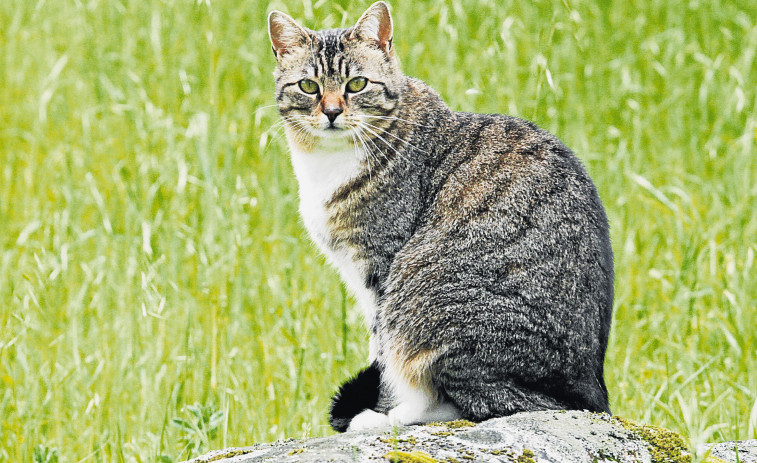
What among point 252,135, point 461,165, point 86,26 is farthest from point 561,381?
point 86,26

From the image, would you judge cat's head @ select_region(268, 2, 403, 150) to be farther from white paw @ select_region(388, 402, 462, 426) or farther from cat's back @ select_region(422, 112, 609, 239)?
white paw @ select_region(388, 402, 462, 426)

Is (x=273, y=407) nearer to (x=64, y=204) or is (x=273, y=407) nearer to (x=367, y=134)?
(x=367, y=134)

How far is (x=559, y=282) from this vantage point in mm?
3082

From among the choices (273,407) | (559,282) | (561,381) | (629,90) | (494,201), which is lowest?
(273,407)

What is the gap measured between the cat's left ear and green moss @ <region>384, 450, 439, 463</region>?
84.0 inches

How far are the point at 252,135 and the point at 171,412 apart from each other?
216 centimetres

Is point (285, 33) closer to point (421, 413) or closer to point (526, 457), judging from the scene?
point (421, 413)

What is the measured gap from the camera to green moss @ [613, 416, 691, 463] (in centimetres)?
239

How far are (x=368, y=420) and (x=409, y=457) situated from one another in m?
1.13

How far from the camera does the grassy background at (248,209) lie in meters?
3.63

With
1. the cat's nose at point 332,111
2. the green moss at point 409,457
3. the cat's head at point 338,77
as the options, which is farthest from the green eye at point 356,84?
the green moss at point 409,457

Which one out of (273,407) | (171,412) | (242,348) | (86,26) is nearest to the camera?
(171,412)

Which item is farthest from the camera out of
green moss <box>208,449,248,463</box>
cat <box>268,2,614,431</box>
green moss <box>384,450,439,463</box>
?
cat <box>268,2,614,431</box>

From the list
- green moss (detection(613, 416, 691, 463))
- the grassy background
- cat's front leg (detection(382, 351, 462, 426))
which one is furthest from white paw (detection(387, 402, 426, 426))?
green moss (detection(613, 416, 691, 463))
